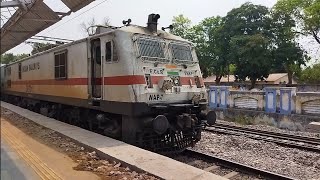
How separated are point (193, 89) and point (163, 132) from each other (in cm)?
196

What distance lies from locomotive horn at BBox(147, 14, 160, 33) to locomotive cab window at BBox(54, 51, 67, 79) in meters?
3.76

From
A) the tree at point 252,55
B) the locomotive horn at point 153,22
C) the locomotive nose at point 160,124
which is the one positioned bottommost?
the locomotive nose at point 160,124

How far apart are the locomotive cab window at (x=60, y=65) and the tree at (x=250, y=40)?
32807 mm

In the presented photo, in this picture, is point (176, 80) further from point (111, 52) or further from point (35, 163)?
point (35, 163)

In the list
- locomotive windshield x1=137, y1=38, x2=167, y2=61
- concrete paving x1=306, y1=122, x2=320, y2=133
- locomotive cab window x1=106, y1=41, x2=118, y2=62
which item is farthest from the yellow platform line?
concrete paving x1=306, y1=122, x2=320, y2=133

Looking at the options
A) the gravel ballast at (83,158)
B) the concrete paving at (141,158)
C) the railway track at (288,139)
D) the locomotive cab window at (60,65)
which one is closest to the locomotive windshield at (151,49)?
the concrete paving at (141,158)

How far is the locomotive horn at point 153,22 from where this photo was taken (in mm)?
9570

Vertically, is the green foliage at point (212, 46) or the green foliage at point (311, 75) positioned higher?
the green foliage at point (212, 46)

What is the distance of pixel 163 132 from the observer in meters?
8.21

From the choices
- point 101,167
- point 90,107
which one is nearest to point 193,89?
point 90,107

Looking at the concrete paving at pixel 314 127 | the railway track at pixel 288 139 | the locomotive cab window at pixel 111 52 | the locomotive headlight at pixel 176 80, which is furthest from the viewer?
the concrete paving at pixel 314 127

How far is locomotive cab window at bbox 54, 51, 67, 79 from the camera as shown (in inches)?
475

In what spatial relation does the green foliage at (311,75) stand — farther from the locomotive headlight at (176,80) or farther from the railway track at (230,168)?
the railway track at (230,168)

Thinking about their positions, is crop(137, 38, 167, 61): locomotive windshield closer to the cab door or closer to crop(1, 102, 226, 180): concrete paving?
the cab door
